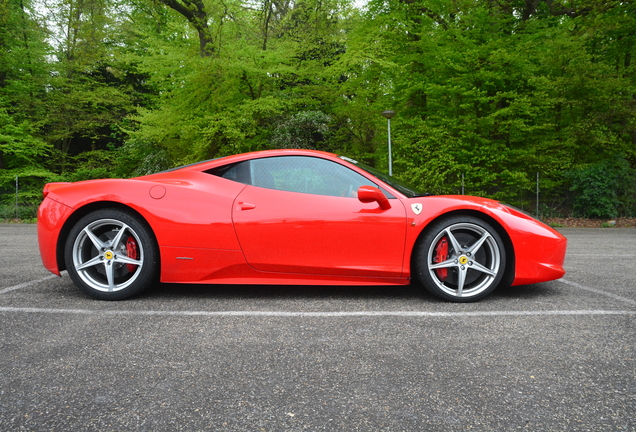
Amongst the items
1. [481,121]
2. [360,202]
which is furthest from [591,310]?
[481,121]

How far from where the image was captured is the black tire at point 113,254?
10.5 ft

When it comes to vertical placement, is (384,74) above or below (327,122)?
above

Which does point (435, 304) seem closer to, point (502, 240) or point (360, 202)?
point (502, 240)

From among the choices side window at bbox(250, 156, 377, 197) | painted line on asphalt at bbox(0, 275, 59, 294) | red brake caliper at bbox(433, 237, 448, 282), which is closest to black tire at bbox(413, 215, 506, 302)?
red brake caliper at bbox(433, 237, 448, 282)

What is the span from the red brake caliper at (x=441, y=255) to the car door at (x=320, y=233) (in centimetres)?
29

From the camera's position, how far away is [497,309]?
295cm

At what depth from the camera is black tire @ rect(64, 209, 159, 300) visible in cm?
320

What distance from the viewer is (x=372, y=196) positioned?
10.1ft

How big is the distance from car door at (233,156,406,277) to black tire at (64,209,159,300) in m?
0.73

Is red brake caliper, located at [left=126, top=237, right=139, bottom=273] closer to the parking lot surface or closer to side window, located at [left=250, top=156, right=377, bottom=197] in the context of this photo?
the parking lot surface

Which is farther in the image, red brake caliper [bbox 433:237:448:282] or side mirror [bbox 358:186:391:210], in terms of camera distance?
red brake caliper [bbox 433:237:448:282]

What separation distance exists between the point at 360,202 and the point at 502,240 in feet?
3.70

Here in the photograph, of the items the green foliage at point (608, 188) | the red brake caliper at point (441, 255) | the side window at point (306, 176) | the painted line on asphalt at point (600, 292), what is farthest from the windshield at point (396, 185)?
the green foliage at point (608, 188)

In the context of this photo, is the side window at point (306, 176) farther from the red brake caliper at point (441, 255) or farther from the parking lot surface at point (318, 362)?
the parking lot surface at point (318, 362)
